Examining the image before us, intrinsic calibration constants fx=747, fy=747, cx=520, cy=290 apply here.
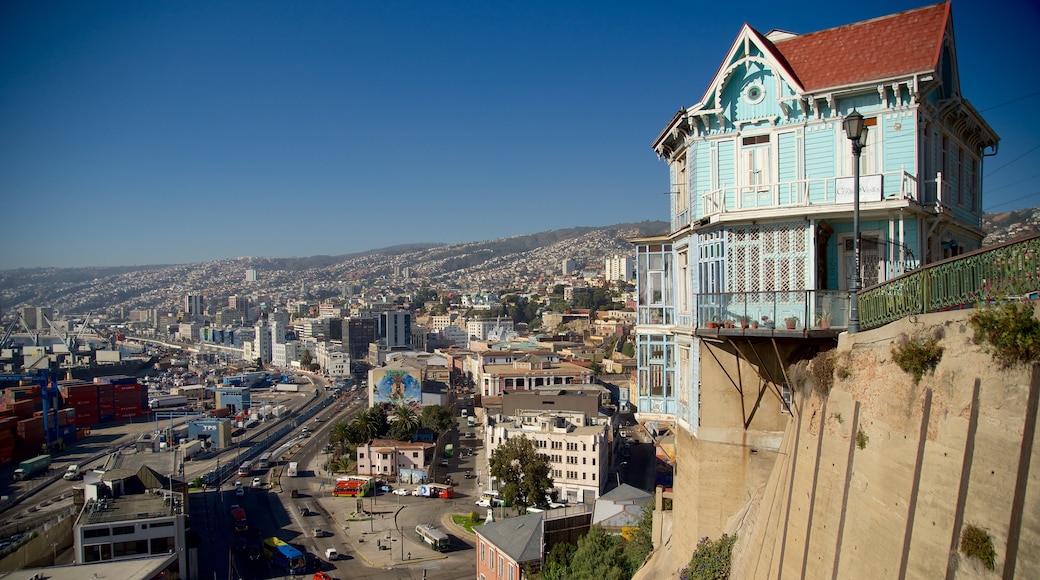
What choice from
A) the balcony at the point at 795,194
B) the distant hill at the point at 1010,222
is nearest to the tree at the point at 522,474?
the distant hill at the point at 1010,222

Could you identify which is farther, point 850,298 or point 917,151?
point 917,151

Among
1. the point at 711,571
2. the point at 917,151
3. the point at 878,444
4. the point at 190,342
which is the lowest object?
the point at 190,342

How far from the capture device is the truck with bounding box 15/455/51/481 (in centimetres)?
5581

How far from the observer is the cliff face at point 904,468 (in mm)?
4520

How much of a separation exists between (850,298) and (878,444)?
2.15m

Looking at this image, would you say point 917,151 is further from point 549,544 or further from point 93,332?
point 93,332

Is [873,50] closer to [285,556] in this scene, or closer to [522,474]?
[285,556]

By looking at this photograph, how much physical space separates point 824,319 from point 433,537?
105 ft

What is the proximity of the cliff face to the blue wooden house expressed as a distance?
91 centimetres

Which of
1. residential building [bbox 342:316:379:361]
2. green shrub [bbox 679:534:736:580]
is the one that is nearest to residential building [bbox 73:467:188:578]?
green shrub [bbox 679:534:736:580]

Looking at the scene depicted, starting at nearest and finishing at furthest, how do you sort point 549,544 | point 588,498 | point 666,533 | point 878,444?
point 878,444 → point 666,533 → point 549,544 → point 588,498

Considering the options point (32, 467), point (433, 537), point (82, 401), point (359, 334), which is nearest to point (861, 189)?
point (433, 537)

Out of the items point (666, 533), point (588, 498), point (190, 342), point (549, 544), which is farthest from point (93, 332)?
point (666, 533)

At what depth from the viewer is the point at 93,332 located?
184125 mm
